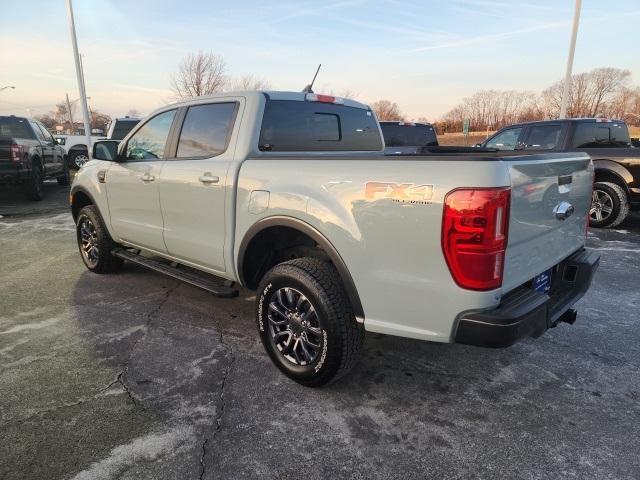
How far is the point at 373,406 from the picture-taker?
2.76 metres

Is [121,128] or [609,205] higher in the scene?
[121,128]

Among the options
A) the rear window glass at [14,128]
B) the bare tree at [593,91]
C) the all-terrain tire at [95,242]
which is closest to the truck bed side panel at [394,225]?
the all-terrain tire at [95,242]

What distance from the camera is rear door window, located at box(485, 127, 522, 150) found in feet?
27.4

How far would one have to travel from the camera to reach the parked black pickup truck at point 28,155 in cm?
958

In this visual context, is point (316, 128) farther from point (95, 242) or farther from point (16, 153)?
point (16, 153)

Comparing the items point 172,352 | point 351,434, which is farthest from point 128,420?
point 351,434

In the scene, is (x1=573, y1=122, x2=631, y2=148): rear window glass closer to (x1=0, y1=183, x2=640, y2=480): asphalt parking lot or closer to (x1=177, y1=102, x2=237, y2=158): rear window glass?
(x1=0, y1=183, x2=640, y2=480): asphalt parking lot

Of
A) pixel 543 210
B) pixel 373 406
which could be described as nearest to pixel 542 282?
pixel 543 210

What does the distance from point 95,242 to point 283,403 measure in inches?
134

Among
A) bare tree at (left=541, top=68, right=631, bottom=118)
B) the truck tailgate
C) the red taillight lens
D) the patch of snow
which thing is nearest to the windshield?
the patch of snow

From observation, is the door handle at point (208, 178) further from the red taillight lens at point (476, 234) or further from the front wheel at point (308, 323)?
the red taillight lens at point (476, 234)

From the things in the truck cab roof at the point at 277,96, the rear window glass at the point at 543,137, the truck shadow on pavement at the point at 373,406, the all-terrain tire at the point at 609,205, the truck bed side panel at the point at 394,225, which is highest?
the truck cab roof at the point at 277,96

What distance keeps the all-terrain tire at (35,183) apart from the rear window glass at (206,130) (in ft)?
26.8

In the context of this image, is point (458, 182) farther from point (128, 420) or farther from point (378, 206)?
point (128, 420)
